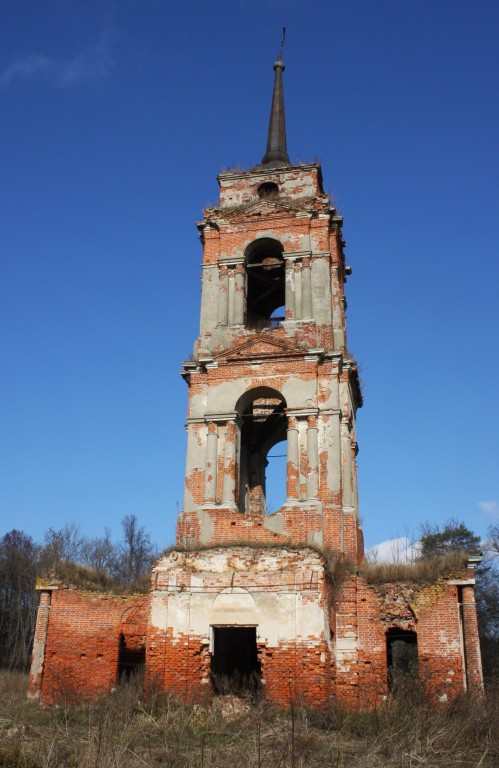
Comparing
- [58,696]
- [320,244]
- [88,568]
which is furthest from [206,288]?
[58,696]

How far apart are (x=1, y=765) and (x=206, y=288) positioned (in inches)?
504

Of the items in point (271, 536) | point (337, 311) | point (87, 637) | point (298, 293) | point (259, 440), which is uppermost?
point (298, 293)

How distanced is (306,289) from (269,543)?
677cm

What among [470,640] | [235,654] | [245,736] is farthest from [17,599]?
[245,736]

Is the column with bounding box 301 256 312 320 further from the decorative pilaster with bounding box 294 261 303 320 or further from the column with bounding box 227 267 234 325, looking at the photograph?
the column with bounding box 227 267 234 325

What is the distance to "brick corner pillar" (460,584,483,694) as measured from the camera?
41.6ft

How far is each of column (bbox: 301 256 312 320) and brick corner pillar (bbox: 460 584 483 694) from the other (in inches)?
281

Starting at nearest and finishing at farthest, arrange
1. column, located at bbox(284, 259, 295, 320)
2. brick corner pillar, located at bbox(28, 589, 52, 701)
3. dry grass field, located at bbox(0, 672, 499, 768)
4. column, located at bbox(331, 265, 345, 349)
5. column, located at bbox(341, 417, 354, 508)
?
1. dry grass field, located at bbox(0, 672, 499, 768)
2. brick corner pillar, located at bbox(28, 589, 52, 701)
3. column, located at bbox(341, 417, 354, 508)
4. column, located at bbox(331, 265, 345, 349)
5. column, located at bbox(284, 259, 295, 320)

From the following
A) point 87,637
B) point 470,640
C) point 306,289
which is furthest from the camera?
point 306,289

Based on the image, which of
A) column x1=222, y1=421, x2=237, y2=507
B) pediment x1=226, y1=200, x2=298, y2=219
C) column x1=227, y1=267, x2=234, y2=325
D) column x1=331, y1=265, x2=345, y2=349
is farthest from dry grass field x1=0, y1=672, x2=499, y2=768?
pediment x1=226, y1=200, x2=298, y2=219

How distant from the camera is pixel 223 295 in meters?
18.0

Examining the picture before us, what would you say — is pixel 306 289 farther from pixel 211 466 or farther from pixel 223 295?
pixel 211 466

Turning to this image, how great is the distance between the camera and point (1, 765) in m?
6.96

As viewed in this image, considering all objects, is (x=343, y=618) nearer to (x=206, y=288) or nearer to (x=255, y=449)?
(x=255, y=449)
